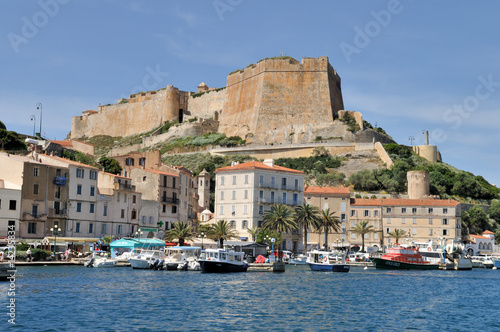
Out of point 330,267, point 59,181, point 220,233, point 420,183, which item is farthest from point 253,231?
point 420,183

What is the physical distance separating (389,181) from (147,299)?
68.9m

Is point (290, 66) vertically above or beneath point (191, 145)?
above

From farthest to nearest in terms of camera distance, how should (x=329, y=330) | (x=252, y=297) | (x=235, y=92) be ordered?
(x=235, y=92) < (x=252, y=297) < (x=329, y=330)

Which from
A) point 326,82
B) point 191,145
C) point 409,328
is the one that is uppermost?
point 326,82

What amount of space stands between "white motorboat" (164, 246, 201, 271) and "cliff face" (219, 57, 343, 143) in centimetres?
6112

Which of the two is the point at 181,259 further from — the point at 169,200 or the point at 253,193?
the point at 253,193

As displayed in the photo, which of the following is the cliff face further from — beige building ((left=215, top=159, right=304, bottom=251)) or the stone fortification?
beige building ((left=215, top=159, right=304, bottom=251))

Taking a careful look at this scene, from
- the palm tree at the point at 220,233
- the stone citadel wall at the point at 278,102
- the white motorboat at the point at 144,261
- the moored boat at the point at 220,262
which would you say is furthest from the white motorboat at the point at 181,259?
the stone citadel wall at the point at 278,102

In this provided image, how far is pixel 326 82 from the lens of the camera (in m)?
122

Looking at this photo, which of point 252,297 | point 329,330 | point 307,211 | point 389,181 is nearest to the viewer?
point 329,330

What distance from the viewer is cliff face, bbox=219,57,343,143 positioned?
121m

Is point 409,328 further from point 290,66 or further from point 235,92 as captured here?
point 235,92

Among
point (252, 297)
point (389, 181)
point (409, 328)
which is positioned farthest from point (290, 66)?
point (409, 328)

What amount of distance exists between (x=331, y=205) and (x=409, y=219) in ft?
35.3
